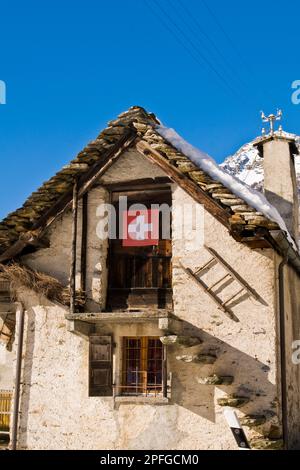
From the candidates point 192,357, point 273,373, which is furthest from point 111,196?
point 273,373

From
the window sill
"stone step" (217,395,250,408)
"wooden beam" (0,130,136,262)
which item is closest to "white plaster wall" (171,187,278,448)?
"stone step" (217,395,250,408)

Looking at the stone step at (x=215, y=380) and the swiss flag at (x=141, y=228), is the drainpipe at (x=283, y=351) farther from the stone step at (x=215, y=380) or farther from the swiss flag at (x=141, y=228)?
the swiss flag at (x=141, y=228)

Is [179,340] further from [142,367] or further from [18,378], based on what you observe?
[18,378]

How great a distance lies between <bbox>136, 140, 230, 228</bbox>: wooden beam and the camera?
11203 millimetres

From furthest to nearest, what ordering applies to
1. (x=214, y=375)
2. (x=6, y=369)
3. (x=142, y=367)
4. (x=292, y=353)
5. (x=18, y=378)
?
(x=6, y=369) → (x=18, y=378) → (x=292, y=353) → (x=142, y=367) → (x=214, y=375)

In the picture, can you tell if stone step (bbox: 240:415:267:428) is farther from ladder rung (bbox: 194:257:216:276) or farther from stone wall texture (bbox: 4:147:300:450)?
ladder rung (bbox: 194:257:216:276)

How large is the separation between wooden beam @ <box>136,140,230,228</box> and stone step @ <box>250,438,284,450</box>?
3.80m

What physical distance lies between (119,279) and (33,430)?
10.9ft

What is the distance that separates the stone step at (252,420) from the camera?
10273 mm

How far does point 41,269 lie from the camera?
40.8 feet

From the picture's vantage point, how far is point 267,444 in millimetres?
10289

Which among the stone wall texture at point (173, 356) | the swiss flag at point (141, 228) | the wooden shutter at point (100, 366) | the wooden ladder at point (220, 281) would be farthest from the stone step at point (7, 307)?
the wooden ladder at point (220, 281)

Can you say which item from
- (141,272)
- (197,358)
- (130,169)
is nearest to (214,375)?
(197,358)

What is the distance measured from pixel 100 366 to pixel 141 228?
2.76 meters
